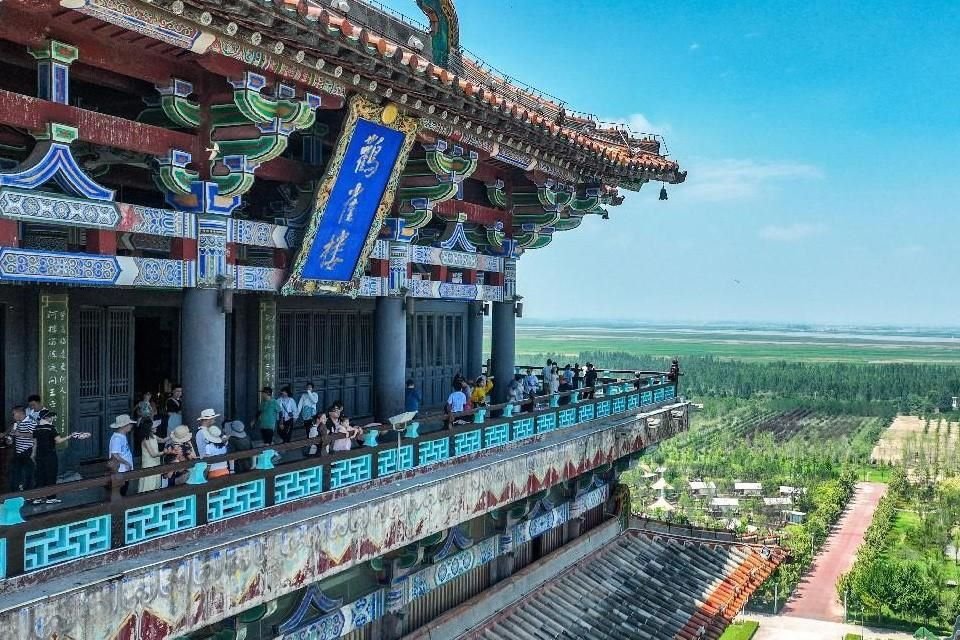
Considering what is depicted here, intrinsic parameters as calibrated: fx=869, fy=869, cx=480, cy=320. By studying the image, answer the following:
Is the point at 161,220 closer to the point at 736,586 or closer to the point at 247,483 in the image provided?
the point at 247,483

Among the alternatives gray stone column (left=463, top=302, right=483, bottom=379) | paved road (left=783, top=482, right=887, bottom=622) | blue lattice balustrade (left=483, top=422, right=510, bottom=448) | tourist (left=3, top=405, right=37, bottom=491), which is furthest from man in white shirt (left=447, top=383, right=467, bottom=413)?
paved road (left=783, top=482, right=887, bottom=622)

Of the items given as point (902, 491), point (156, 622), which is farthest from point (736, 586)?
point (902, 491)

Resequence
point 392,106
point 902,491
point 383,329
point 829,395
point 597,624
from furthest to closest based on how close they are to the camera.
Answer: point 829,395 < point 902,491 < point 597,624 < point 383,329 < point 392,106

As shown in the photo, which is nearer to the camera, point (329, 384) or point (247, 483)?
point (247, 483)

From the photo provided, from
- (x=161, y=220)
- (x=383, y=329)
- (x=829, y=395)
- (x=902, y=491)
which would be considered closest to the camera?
(x=161, y=220)

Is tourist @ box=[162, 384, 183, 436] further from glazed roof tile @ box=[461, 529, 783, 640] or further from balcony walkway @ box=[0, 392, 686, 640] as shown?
glazed roof tile @ box=[461, 529, 783, 640]

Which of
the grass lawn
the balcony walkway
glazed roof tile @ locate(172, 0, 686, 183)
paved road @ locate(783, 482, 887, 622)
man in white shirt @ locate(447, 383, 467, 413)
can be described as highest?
glazed roof tile @ locate(172, 0, 686, 183)

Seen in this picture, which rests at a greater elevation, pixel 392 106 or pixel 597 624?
pixel 392 106

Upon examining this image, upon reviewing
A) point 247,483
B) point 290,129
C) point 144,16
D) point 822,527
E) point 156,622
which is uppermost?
point 144,16

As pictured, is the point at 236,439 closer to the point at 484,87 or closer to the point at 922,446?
the point at 484,87
